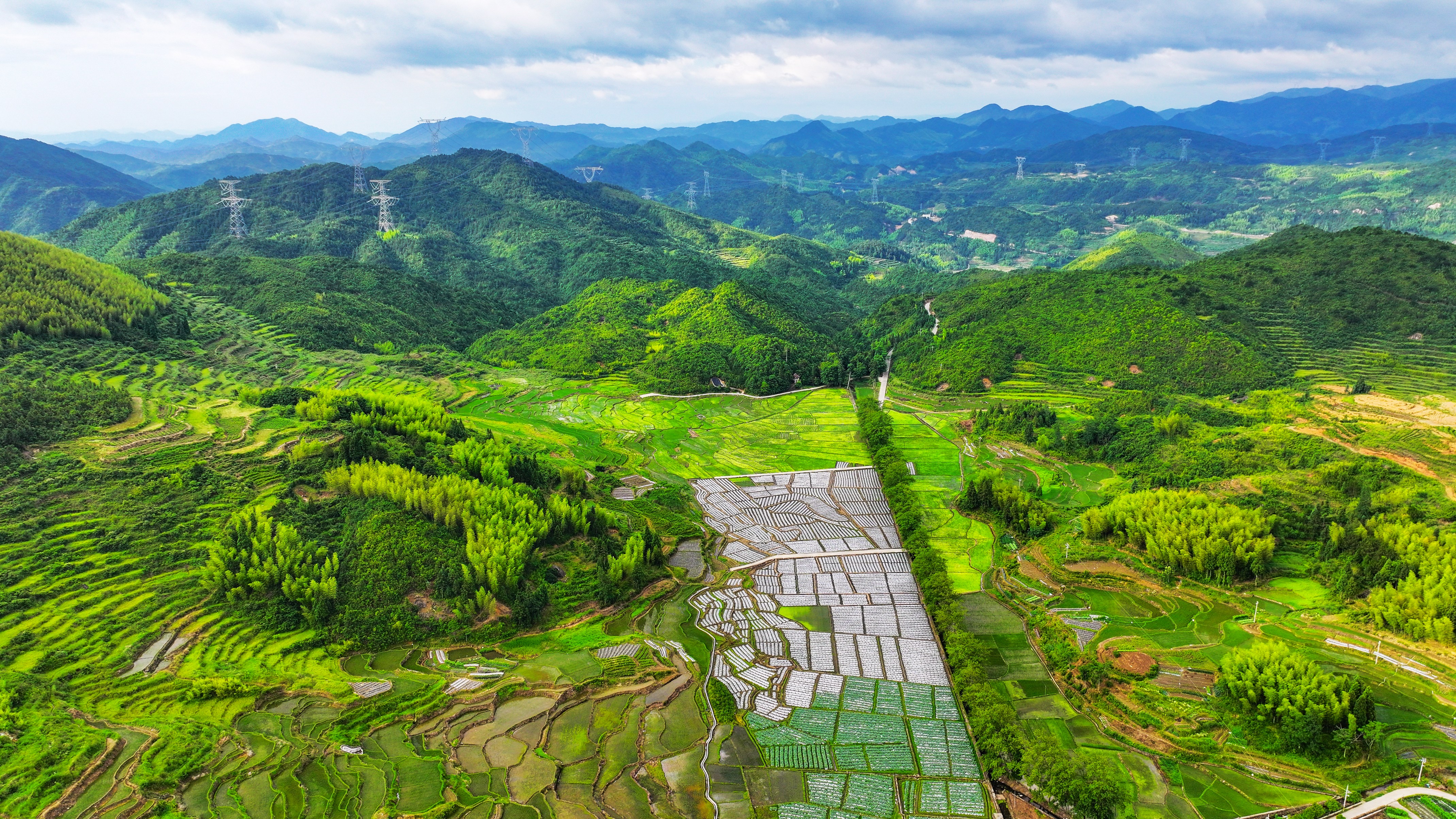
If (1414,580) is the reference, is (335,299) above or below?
above

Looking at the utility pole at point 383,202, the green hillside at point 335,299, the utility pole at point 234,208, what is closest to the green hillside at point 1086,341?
the green hillside at point 335,299

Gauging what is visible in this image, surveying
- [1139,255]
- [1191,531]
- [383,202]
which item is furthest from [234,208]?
[1139,255]

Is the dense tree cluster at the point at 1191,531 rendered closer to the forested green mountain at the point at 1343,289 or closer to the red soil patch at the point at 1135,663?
the red soil patch at the point at 1135,663

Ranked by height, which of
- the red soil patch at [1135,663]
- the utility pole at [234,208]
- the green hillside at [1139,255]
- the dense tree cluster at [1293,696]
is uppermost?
the utility pole at [234,208]

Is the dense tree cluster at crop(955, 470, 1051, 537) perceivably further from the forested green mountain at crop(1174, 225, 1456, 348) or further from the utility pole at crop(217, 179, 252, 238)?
the utility pole at crop(217, 179, 252, 238)

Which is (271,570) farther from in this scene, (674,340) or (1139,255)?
(1139,255)

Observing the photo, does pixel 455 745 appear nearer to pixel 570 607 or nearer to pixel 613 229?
pixel 570 607

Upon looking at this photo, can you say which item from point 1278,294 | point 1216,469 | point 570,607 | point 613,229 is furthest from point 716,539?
point 613,229
